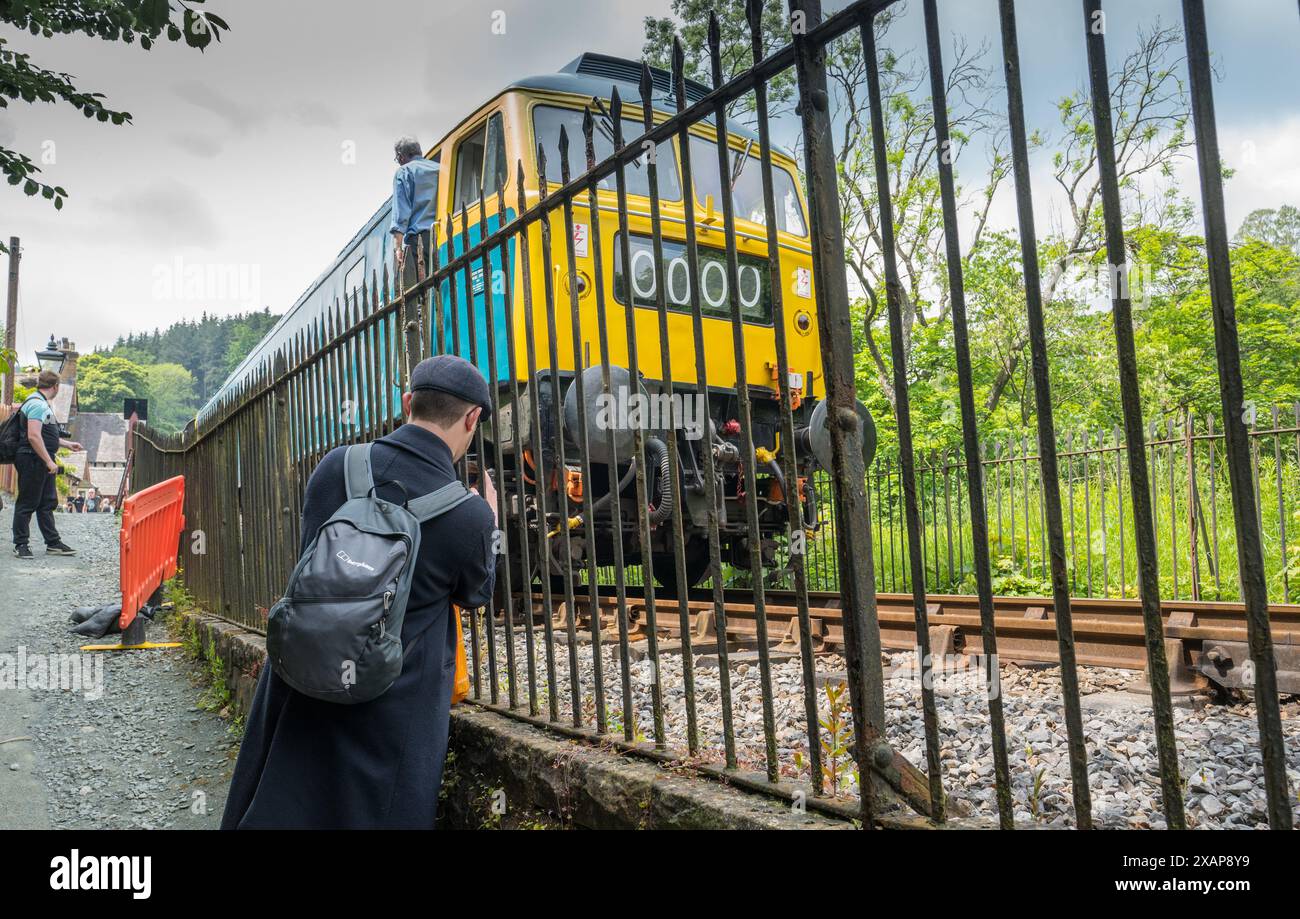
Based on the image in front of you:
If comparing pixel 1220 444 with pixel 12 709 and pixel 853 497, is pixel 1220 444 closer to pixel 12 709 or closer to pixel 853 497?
pixel 853 497

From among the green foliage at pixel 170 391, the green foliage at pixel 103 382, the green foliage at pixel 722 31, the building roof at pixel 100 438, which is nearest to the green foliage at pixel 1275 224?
the green foliage at pixel 722 31

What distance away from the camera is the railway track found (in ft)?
12.9

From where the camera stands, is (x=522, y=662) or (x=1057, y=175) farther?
(x=1057, y=175)

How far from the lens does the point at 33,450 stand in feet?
32.3

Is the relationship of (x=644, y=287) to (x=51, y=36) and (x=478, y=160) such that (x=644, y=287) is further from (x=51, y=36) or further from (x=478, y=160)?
(x=51, y=36)

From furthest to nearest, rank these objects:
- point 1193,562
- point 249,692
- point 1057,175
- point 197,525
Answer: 1. point 1057,175
2. point 197,525
3. point 1193,562
4. point 249,692

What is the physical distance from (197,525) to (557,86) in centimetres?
506

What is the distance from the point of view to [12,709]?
5.21 meters

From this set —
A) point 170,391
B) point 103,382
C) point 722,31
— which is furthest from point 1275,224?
point 170,391

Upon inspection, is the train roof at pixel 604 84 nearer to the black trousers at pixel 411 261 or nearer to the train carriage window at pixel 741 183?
the train carriage window at pixel 741 183

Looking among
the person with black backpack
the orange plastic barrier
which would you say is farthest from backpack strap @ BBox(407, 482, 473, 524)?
the person with black backpack

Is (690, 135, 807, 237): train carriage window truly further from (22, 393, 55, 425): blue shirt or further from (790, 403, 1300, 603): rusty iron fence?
(22, 393, 55, 425): blue shirt
